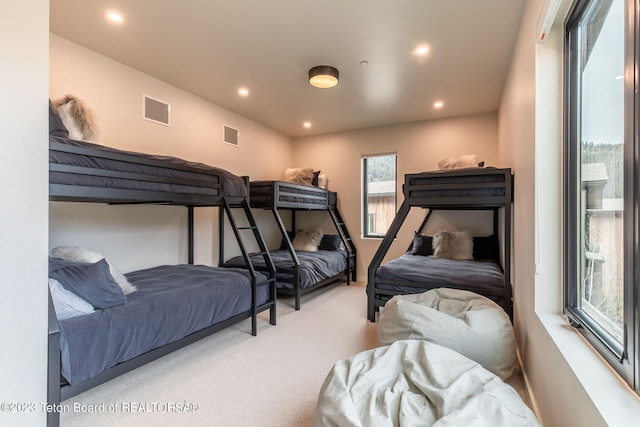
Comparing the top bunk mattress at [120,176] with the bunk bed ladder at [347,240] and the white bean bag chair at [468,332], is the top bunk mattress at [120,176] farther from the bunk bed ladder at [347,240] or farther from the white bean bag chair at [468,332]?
the bunk bed ladder at [347,240]

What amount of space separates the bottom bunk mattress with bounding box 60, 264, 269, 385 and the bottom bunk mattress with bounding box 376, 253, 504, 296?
1.31m

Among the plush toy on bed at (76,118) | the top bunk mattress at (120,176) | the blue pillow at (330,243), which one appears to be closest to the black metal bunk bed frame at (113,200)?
the top bunk mattress at (120,176)

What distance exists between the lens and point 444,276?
2.91 metres

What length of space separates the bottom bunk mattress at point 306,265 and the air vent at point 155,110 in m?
1.90

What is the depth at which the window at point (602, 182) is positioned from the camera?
3.15ft

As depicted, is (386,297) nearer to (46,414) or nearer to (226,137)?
(46,414)

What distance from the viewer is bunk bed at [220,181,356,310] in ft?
12.2

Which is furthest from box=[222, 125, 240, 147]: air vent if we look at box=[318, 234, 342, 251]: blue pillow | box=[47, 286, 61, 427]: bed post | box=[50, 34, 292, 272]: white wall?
box=[47, 286, 61, 427]: bed post

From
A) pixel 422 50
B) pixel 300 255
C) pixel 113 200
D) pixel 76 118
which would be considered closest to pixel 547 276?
pixel 422 50

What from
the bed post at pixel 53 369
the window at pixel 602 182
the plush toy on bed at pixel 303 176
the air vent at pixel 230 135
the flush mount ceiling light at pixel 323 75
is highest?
the flush mount ceiling light at pixel 323 75

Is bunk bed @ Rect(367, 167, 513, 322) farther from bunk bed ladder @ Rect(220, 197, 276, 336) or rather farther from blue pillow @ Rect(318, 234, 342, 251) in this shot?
blue pillow @ Rect(318, 234, 342, 251)

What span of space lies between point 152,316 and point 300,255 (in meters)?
2.56

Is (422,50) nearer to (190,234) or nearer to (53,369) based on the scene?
(190,234)

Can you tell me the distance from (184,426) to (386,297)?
2.08m
